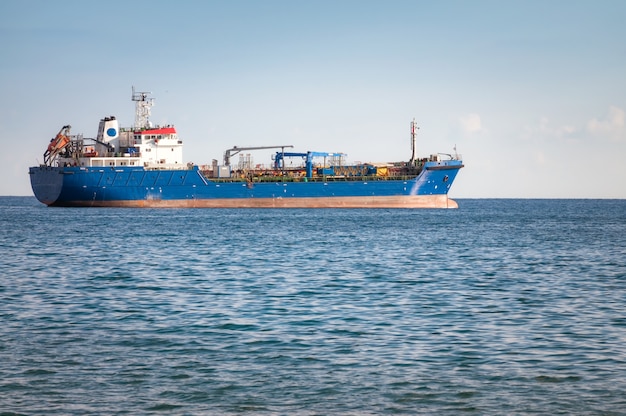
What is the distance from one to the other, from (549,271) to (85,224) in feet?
155

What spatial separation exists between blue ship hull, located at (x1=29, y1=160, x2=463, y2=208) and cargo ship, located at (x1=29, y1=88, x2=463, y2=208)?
128 mm

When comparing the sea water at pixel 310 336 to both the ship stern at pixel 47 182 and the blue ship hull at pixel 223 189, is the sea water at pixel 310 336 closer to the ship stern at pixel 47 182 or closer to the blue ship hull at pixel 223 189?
the blue ship hull at pixel 223 189

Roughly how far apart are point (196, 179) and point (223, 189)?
12.6 ft

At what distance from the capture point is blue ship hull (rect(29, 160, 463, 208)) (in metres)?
97.6

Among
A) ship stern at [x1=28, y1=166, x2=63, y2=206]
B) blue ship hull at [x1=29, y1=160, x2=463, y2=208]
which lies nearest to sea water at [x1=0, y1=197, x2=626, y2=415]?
blue ship hull at [x1=29, y1=160, x2=463, y2=208]

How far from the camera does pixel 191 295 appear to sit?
2408 centimetres

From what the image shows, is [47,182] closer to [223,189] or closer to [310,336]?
[223,189]

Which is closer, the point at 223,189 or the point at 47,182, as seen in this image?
the point at 223,189

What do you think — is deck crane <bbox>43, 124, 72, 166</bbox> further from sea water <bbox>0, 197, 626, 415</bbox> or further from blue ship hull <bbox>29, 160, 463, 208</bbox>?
sea water <bbox>0, 197, 626, 415</bbox>

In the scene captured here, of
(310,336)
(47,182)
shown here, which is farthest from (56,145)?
(310,336)

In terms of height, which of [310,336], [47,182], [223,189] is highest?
[47,182]

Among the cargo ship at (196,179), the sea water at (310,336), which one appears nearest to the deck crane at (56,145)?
the cargo ship at (196,179)

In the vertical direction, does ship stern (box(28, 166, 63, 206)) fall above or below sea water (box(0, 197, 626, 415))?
above

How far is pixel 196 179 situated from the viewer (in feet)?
323
